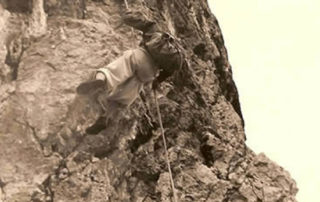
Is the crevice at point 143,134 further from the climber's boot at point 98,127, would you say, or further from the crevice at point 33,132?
the crevice at point 33,132

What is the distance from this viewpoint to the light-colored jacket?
→ 28.2ft

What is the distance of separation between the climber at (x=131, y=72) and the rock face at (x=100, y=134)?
18cm

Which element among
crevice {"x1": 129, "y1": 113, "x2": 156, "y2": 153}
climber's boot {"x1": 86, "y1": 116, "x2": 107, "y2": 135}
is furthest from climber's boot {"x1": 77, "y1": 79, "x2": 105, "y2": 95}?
crevice {"x1": 129, "y1": 113, "x2": 156, "y2": 153}

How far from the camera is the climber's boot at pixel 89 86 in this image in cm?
860

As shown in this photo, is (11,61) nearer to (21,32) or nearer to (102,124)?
(21,32)

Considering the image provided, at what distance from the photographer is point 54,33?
375 inches

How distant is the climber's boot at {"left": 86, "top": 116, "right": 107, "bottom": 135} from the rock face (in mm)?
66

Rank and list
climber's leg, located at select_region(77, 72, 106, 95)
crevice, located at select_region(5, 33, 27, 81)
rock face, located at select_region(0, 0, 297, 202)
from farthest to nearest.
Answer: crevice, located at select_region(5, 33, 27, 81)
climber's leg, located at select_region(77, 72, 106, 95)
rock face, located at select_region(0, 0, 297, 202)

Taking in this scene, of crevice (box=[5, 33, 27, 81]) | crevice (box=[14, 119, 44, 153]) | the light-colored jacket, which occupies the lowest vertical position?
crevice (box=[14, 119, 44, 153])

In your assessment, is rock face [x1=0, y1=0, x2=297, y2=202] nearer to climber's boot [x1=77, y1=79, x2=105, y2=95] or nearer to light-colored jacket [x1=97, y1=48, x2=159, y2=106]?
climber's boot [x1=77, y1=79, x2=105, y2=95]

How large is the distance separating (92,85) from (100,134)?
0.64m

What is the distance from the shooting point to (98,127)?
8711mm

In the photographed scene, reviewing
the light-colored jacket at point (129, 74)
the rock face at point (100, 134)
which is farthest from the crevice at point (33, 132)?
the light-colored jacket at point (129, 74)

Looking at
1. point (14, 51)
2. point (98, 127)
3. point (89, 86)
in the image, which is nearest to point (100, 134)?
point (98, 127)
